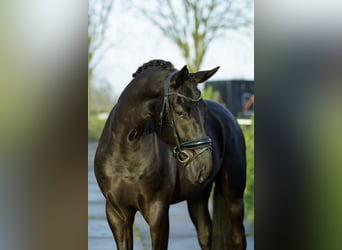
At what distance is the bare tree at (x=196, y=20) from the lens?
136 inches

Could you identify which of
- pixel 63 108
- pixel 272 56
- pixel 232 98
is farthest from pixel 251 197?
pixel 63 108

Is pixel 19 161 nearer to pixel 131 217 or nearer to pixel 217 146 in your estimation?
pixel 131 217

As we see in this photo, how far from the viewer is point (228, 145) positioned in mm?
2840

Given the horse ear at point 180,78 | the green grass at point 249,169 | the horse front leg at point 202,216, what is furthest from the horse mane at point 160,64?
the green grass at point 249,169

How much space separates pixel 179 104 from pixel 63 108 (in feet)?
2.49

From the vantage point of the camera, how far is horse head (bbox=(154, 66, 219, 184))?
6.78ft

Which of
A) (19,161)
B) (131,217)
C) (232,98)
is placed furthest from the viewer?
(232,98)

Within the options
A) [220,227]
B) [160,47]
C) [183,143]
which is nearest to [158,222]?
[183,143]

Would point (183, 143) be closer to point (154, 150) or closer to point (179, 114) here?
point (179, 114)

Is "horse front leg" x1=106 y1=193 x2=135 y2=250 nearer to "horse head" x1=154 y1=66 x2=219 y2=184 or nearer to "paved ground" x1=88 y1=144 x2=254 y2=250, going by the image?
"horse head" x1=154 y1=66 x2=219 y2=184

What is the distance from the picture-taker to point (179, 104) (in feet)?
6.80

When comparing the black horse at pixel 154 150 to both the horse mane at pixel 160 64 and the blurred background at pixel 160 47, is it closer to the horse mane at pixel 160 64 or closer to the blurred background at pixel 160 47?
the horse mane at pixel 160 64

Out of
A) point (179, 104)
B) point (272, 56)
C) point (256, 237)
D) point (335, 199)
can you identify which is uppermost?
point (272, 56)

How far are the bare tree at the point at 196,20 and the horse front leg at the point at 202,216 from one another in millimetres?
923
